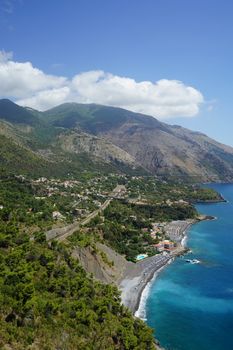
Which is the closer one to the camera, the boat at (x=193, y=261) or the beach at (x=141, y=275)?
the beach at (x=141, y=275)

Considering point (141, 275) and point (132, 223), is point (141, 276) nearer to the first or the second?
point (141, 275)

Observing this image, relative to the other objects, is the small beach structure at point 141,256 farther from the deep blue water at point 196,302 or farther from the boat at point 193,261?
the boat at point 193,261

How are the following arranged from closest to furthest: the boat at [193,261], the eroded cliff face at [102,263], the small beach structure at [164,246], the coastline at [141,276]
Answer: the coastline at [141,276], the eroded cliff face at [102,263], the boat at [193,261], the small beach structure at [164,246]

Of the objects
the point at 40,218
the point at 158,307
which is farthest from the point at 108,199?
the point at 158,307

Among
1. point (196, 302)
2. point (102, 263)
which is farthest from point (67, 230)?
point (196, 302)

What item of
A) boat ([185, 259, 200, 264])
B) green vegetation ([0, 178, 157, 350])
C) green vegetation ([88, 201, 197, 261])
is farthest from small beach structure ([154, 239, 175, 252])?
green vegetation ([0, 178, 157, 350])

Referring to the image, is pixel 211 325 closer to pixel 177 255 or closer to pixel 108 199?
pixel 177 255

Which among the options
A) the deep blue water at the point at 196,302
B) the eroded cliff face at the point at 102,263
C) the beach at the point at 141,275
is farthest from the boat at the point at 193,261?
the eroded cliff face at the point at 102,263
